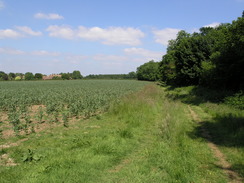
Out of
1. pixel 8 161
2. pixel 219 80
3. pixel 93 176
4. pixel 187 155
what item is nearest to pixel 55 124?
pixel 8 161

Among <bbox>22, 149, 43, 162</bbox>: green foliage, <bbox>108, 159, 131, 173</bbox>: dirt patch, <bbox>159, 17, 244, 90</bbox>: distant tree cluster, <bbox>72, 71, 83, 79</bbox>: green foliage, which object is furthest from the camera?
<bbox>72, 71, 83, 79</bbox>: green foliage

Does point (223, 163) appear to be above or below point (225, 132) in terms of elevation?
below

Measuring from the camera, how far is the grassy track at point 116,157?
4789 mm

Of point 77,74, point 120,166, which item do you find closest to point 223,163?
point 120,166

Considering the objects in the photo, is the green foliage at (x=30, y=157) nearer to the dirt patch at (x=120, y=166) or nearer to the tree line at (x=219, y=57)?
the dirt patch at (x=120, y=166)

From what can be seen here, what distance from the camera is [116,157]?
5996 millimetres

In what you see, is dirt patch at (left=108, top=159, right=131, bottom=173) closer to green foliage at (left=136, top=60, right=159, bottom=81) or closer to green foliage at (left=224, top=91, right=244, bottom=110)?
green foliage at (left=224, top=91, right=244, bottom=110)

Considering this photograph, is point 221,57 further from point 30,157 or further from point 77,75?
point 77,75

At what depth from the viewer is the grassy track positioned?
479cm

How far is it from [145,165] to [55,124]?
24.3ft

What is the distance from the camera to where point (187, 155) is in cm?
602

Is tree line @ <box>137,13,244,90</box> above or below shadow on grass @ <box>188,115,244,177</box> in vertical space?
above

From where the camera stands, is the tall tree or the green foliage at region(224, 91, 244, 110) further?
the tall tree

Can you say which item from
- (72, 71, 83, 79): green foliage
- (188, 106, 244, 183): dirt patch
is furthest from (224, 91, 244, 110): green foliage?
(72, 71, 83, 79): green foliage
